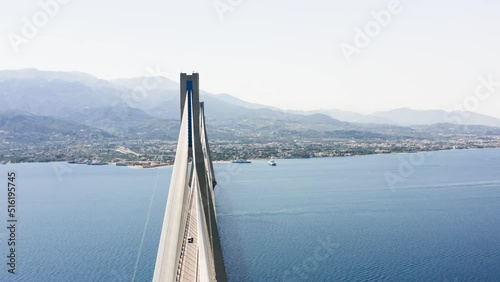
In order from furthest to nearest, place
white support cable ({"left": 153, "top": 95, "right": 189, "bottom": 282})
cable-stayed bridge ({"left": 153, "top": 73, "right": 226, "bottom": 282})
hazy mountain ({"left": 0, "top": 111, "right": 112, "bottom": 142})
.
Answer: hazy mountain ({"left": 0, "top": 111, "right": 112, "bottom": 142}) < cable-stayed bridge ({"left": 153, "top": 73, "right": 226, "bottom": 282}) < white support cable ({"left": 153, "top": 95, "right": 189, "bottom": 282})

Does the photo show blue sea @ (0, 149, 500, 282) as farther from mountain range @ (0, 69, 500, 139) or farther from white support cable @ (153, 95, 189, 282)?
mountain range @ (0, 69, 500, 139)

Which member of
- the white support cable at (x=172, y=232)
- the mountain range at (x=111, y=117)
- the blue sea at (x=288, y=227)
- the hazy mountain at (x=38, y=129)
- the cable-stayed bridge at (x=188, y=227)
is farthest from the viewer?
the mountain range at (x=111, y=117)

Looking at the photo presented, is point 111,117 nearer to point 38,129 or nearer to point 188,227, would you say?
point 38,129

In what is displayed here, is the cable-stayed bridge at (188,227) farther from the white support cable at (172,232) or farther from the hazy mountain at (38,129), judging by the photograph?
the hazy mountain at (38,129)

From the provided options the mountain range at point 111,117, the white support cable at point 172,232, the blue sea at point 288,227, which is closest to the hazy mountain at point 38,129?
the mountain range at point 111,117

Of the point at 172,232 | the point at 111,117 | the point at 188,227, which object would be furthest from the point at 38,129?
the point at 172,232

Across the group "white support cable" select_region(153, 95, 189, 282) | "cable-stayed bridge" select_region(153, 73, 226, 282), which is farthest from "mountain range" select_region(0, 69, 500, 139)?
"white support cable" select_region(153, 95, 189, 282)
